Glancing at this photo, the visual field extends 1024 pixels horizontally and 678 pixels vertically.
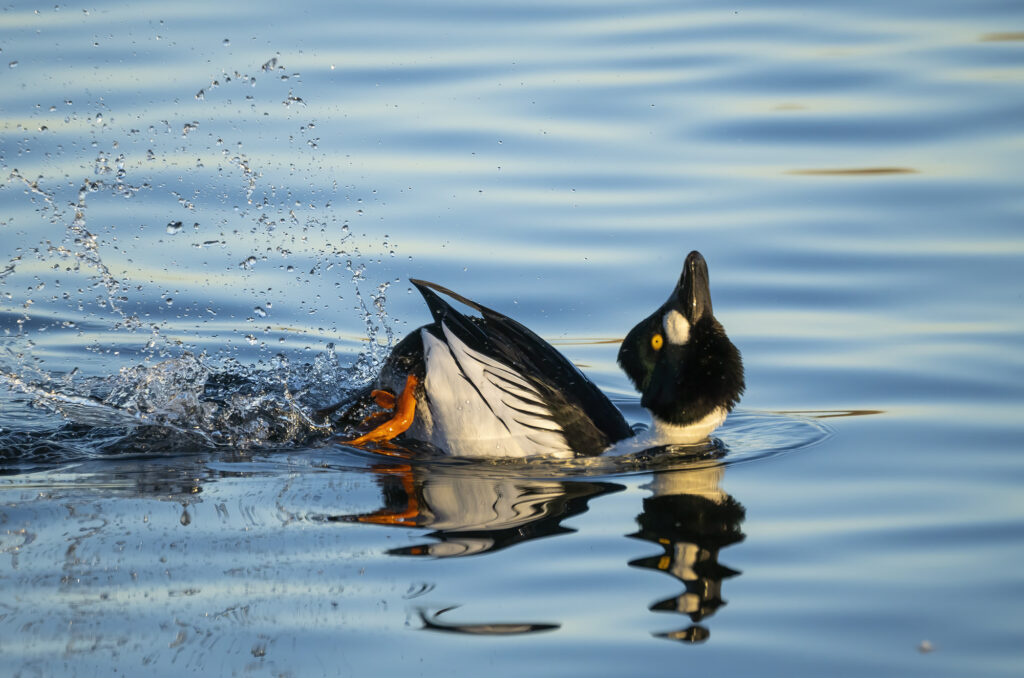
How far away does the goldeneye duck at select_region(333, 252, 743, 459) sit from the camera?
530 cm

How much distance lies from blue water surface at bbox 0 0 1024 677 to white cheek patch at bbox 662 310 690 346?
46 cm

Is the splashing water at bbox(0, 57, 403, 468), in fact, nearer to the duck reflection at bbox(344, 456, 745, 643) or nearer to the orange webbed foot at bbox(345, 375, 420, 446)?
the orange webbed foot at bbox(345, 375, 420, 446)

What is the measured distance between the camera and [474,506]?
459 cm

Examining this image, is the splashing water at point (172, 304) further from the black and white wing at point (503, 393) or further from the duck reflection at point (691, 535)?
the duck reflection at point (691, 535)

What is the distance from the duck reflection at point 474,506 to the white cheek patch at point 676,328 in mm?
739

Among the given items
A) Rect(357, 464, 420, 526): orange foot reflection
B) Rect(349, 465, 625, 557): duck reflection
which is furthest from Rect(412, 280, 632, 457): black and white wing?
Rect(357, 464, 420, 526): orange foot reflection

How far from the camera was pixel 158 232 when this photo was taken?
7750 mm

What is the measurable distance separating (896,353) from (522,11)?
6.47 metres

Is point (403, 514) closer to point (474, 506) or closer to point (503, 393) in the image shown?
point (474, 506)

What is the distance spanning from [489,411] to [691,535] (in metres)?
1.23

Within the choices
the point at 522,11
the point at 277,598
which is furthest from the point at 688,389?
the point at 522,11

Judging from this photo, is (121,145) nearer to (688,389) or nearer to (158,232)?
(158,232)

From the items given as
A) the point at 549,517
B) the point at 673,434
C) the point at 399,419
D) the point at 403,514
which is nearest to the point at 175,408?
the point at 399,419

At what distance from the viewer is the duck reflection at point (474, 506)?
13.8ft
